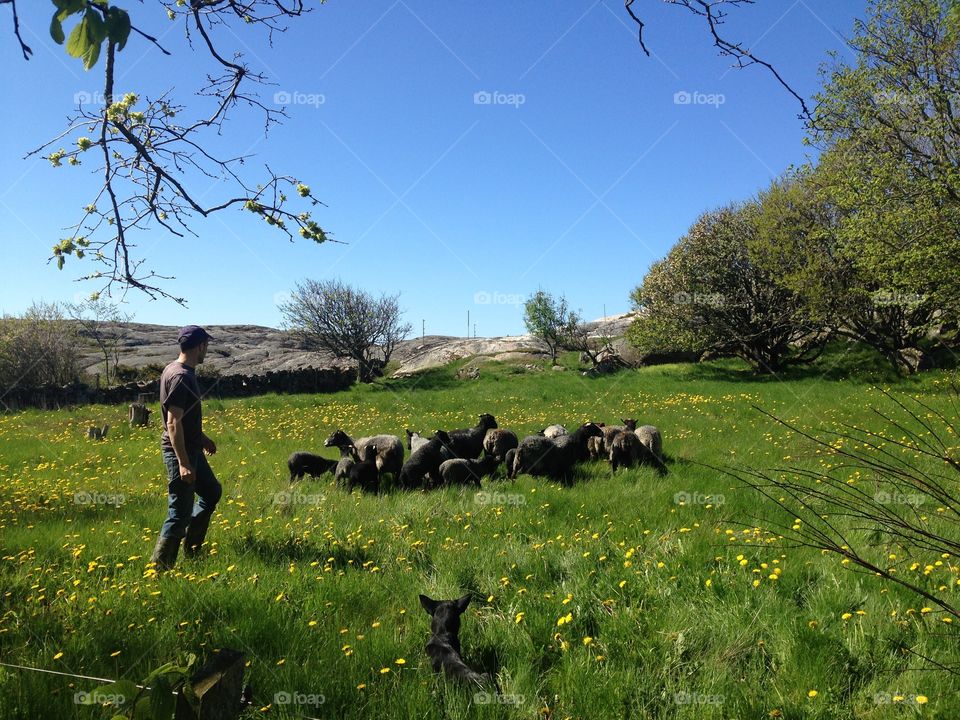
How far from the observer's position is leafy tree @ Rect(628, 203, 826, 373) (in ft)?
106

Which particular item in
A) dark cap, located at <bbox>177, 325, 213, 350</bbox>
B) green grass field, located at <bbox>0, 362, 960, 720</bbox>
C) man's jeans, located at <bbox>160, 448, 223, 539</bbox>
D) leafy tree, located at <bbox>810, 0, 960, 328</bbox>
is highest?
leafy tree, located at <bbox>810, 0, 960, 328</bbox>

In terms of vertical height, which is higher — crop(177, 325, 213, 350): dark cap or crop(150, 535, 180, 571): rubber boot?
crop(177, 325, 213, 350): dark cap

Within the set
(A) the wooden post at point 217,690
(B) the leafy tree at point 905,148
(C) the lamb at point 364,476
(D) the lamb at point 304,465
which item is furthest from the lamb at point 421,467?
(B) the leafy tree at point 905,148

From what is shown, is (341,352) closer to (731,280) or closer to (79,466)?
(731,280)

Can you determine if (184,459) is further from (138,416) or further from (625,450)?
(138,416)

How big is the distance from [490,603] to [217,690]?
13.0ft

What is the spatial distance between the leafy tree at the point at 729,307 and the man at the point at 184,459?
30.2 meters

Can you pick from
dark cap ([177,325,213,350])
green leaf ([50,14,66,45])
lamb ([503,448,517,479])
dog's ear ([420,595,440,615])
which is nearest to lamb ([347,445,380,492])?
lamb ([503,448,517,479])

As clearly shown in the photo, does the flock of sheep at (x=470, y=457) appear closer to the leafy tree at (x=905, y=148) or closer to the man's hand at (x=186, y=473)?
the man's hand at (x=186, y=473)

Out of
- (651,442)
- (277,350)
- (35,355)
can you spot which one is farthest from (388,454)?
(277,350)

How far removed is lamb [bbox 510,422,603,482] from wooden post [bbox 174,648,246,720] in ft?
29.2

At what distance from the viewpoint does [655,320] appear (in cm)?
3469

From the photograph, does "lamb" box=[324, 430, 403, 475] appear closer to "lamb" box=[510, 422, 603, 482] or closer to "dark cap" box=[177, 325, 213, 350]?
"lamb" box=[510, 422, 603, 482]

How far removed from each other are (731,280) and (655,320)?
5.01 m
